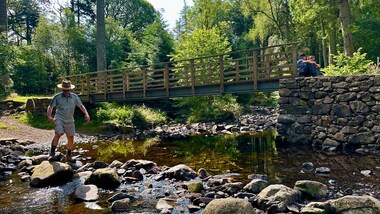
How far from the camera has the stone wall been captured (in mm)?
10289

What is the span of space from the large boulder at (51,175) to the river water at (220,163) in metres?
0.19

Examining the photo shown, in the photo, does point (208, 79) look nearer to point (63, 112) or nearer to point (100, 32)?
point (63, 112)

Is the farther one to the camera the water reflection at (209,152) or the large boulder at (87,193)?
the water reflection at (209,152)

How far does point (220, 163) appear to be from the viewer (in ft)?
29.7

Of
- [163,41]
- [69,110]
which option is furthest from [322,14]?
[69,110]

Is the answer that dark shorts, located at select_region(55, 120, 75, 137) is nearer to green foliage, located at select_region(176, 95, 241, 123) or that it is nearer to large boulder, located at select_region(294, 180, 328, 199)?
large boulder, located at select_region(294, 180, 328, 199)

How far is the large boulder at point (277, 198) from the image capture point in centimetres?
Answer: 506

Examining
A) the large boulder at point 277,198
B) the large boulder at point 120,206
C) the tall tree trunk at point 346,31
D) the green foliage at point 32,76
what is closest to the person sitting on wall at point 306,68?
the tall tree trunk at point 346,31

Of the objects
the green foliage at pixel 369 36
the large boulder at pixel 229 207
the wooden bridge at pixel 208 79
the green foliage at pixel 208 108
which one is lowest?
the large boulder at pixel 229 207

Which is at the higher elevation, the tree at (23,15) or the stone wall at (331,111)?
the tree at (23,15)

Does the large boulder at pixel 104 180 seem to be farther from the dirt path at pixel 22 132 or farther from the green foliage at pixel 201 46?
the green foliage at pixel 201 46

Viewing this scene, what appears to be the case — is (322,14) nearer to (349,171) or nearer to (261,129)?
(261,129)

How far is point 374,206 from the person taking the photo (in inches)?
174

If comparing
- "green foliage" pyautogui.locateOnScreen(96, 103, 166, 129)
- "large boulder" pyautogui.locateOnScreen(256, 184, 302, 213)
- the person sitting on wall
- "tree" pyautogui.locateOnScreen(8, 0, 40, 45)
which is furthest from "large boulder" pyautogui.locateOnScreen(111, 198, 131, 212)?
"tree" pyautogui.locateOnScreen(8, 0, 40, 45)
